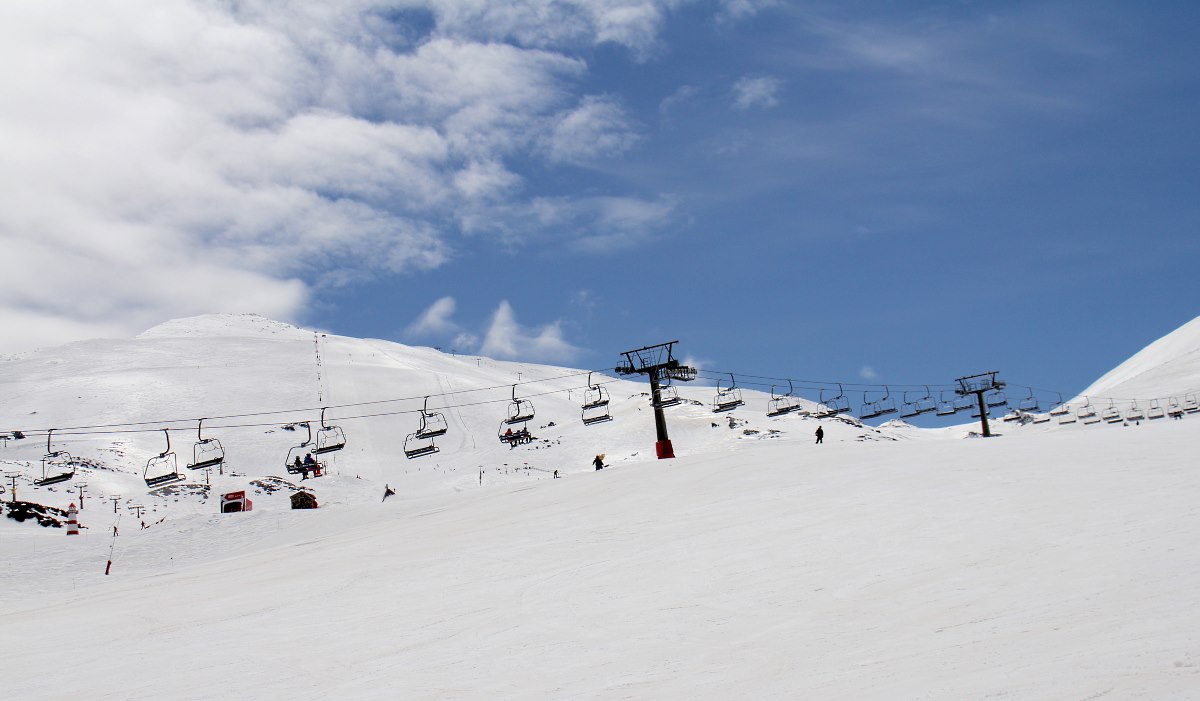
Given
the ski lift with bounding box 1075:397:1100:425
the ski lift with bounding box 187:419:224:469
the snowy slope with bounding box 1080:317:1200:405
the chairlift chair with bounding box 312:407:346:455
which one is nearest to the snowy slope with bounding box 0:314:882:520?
the ski lift with bounding box 187:419:224:469

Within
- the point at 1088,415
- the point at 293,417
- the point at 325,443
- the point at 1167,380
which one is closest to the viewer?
the point at 325,443

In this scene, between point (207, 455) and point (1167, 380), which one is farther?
point (1167, 380)

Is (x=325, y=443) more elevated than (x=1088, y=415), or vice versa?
(x=325, y=443)

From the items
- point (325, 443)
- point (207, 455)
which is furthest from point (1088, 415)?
point (207, 455)

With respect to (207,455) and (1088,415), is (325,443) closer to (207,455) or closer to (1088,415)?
(207,455)

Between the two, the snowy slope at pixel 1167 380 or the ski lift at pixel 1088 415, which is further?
the snowy slope at pixel 1167 380

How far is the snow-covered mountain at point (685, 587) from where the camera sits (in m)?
9.52

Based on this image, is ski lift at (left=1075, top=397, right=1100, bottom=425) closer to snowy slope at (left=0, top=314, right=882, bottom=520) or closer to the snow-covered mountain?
snowy slope at (left=0, top=314, right=882, bottom=520)

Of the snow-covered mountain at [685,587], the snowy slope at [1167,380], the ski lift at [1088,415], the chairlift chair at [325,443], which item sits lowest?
the snow-covered mountain at [685,587]

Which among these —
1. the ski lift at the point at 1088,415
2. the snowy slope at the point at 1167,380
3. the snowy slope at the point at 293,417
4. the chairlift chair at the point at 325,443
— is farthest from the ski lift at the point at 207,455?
the snowy slope at the point at 1167,380

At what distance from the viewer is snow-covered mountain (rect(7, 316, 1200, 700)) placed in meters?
9.52

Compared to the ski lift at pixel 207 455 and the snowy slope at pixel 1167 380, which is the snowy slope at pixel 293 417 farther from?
the snowy slope at pixel 1167 380

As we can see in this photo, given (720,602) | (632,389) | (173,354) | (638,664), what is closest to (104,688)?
(638,664)

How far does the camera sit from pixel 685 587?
555 inches
